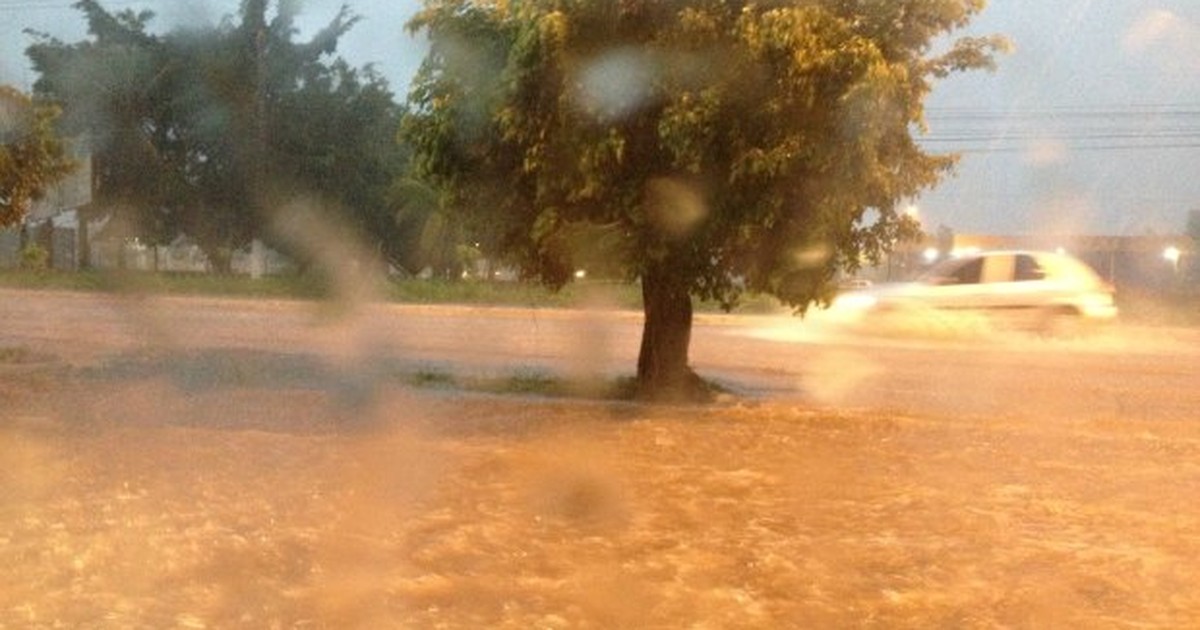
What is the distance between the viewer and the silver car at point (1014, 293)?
24.4 m

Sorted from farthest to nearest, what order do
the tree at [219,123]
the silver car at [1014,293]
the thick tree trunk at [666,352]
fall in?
the tree at [219,123] → the silver car at [1014,293] → the thick tree trunk at [666,352]

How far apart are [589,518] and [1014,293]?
55.0 feet

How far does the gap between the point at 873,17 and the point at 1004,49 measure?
1.45 meters

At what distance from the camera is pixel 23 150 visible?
18.2m

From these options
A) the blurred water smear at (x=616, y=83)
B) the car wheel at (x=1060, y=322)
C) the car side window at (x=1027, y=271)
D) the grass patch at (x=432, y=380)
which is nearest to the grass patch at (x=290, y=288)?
the car wheel at (x=1060, y=322)

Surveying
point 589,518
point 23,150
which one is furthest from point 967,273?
point 589,518

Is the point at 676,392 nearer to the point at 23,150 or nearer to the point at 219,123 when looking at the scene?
the point at 23,150

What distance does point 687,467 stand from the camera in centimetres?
1127

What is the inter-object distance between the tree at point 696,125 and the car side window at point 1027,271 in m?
10.4

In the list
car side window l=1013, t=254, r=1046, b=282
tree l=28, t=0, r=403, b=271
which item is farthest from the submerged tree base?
tree l=28, t=0, r=403, b=271

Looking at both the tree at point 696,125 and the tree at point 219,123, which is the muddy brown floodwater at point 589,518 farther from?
the tree at point 219,123

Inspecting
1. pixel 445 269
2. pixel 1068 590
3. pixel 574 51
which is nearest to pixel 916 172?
pixel 574 51

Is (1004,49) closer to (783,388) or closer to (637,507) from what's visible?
(783,388)

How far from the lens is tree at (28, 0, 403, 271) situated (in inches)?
1994
